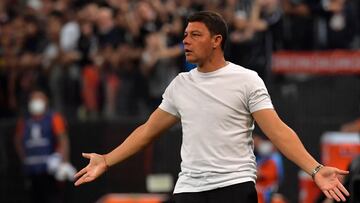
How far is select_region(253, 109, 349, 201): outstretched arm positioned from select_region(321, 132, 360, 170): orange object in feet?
25.0

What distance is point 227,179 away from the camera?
23.3 ft

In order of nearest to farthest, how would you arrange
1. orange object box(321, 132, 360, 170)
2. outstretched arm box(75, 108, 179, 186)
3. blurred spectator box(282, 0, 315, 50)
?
outstretched arm box(75, 108, 179, 186) → orange object box(321, 132, 360, 170) → blurred spectator box(282, 0, 315, 50)

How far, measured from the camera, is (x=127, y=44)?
18125 mm

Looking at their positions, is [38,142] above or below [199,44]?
below

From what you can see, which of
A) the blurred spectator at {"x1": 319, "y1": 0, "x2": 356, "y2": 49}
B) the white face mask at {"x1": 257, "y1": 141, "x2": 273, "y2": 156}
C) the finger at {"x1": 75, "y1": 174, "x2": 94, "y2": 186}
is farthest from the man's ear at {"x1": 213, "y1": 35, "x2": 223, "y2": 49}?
the blurred spectator at {"x1": 319, "y1": 0, "x2": 356, "y2": 49}

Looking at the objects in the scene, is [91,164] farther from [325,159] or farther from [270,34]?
[270,34]

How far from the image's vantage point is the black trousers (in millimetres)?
7078

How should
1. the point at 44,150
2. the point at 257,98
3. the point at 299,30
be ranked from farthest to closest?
the point at 44,150 < the point at 299,30 < the point at 257,98

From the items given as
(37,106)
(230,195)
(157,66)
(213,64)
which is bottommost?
(37,106)

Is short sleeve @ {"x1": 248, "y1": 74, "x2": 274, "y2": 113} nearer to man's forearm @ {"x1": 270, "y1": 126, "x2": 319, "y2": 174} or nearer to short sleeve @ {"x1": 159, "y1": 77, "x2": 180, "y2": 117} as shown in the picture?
man's forearm @ {"x1": 270, "y1": 126, "x2": 319, "y2": 174}

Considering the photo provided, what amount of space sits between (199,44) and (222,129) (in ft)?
1.84

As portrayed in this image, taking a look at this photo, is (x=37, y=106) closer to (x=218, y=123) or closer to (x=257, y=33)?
(x=257, y=33)

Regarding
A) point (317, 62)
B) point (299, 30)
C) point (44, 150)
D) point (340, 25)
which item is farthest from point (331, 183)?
point (44, 150)

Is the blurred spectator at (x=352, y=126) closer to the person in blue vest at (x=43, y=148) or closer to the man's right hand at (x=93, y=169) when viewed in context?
the person in blue vest at (x=43, y=148)
